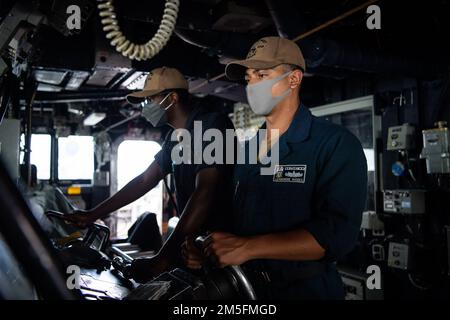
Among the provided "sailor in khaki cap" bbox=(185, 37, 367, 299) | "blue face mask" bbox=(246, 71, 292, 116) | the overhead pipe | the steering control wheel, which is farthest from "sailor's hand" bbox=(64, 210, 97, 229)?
the overhead pipe

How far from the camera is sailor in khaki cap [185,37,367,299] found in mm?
1535

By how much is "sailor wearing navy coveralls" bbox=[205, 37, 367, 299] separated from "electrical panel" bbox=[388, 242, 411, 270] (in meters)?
3.34

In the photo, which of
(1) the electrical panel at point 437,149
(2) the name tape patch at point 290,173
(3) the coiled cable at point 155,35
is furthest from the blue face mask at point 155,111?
(1) the electrical panel at point 437,149

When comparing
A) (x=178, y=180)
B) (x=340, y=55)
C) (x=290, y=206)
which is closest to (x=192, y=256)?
(x=290, y=206)

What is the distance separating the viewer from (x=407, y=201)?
466cm

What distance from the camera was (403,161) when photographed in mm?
4977

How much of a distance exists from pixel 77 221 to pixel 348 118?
4.36 m

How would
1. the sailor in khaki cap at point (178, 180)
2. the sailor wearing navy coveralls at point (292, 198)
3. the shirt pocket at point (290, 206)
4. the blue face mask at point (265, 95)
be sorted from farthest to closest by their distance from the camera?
the sailor in khaki cap at point (178, 180) → the blue face mask at point (265, 95) → the shirt pocket at point (290, 206) → the sailor wearing navy coveralls at point (292, 198)

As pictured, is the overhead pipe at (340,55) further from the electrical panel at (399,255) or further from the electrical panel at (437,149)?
the electrical panel at (399,255)

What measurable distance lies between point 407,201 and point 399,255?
656mm

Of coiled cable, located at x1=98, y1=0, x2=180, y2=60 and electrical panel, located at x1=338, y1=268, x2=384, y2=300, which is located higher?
coiled cable, located at x1=98, y1=0, x2=180, y2=60

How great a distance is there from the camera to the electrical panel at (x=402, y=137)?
473 centimetres

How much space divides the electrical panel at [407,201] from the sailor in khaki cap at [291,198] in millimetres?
3255

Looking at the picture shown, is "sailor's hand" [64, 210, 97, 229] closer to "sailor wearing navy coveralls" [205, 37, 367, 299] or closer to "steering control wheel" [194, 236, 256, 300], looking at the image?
"sailor wearing navy coveralls" [205, 37, 367, 299]
